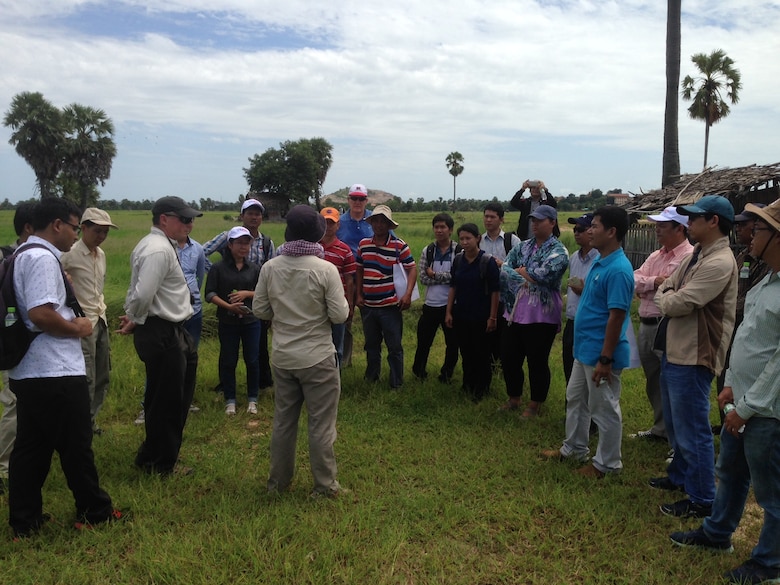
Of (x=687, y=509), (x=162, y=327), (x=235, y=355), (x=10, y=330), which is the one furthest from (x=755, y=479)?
(x=235, y=355)

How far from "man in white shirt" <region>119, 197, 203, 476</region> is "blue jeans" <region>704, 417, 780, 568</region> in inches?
129

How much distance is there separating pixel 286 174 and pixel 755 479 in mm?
38927

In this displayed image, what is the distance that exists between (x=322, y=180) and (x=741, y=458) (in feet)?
136

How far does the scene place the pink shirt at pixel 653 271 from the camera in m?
4.17

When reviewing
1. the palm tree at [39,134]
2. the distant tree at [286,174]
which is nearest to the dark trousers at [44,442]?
the palm tree at [39,134]

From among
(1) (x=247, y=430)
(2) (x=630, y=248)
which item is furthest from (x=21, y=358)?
(2) (x=630, y=248)

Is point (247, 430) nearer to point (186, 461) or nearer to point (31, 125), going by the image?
point (186, 461)

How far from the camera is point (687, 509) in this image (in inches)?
131

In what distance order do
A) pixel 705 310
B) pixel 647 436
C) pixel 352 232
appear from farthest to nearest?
pixel 352 232, pixel 647 436, pixel 705 310

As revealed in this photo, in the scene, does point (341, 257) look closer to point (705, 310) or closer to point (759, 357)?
point (705, 310)

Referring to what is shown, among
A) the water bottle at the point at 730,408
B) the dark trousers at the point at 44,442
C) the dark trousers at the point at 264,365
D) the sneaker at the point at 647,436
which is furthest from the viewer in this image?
the dark trousers at the point at 264,365

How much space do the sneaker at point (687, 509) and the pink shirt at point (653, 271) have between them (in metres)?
1.39

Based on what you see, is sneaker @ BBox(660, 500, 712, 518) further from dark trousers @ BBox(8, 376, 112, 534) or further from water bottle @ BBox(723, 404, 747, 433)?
dark trousers @ BBox(8, 376, 112, 534)

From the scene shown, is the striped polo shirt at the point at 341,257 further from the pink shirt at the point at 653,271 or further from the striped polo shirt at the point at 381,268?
the pink shirt at the point at 653,271
